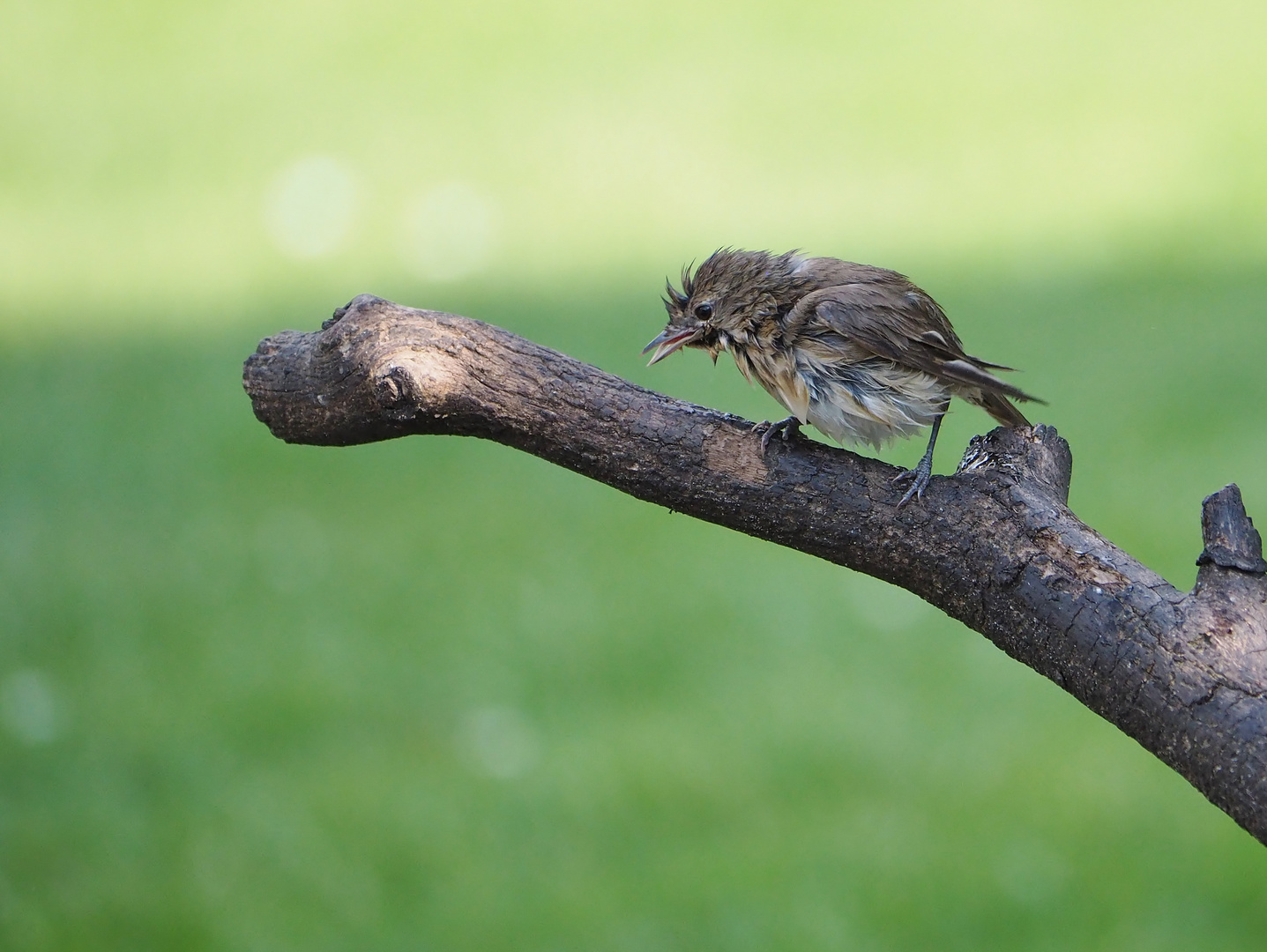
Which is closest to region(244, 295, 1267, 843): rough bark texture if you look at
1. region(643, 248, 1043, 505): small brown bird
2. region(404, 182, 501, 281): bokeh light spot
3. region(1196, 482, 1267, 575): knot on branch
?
region(1196, 482, 1267, 575): knot on branch

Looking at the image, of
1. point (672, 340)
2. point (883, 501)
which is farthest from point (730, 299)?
point (883, 501)

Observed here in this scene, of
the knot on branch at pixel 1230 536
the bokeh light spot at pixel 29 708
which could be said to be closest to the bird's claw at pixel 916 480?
the knot on branch at pixel 1230 536

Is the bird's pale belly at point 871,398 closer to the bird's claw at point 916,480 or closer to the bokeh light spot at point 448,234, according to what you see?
the bird's claw at point 916,480

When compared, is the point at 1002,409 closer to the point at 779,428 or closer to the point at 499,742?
the point at 779,428

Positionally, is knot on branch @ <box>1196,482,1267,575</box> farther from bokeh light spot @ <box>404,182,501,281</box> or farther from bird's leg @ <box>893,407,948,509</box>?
bokeh light spot @ <box>404,182,501,281</box>

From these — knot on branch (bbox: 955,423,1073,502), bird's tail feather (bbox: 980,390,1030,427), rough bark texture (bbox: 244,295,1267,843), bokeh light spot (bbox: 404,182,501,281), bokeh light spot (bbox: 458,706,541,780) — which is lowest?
bokeh light spot (bbox: 458,706,541,780)

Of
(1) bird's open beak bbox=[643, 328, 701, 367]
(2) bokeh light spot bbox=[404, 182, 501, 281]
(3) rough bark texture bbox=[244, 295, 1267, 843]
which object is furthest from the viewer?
(2) bokeh light spot bbox=[404, 182, 501, 281]
